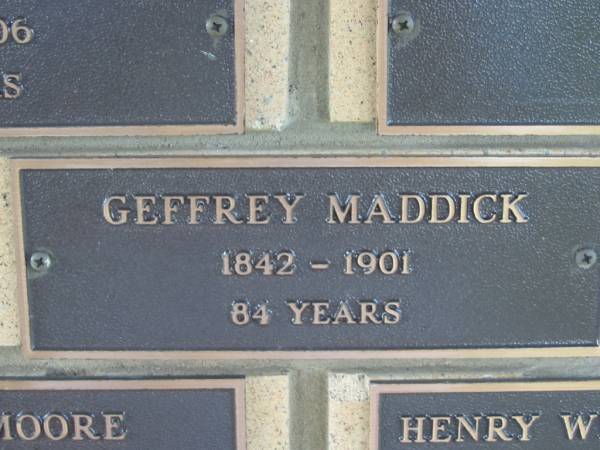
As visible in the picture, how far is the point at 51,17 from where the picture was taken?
0.88 meters

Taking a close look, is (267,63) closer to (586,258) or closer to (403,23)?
(403,23)

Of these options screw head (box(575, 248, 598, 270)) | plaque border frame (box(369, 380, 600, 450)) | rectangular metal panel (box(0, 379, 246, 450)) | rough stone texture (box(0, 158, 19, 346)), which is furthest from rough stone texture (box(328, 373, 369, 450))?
rough stone texture (box(0, 158, 19, 346))

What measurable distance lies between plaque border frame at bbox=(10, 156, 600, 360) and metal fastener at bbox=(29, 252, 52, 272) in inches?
0.5

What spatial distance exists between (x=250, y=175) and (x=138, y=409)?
386 millimetres

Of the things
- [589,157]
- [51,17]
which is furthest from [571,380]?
[51,17]

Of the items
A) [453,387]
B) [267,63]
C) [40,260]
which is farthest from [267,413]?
[267,63]

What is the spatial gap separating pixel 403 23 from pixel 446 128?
0.50 ft

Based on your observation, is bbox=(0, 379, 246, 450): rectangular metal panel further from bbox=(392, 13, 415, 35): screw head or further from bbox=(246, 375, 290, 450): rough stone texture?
bbox=(392, 13, 415, 35): screw head

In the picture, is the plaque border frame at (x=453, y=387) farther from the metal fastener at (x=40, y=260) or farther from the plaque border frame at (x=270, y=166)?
the metal fastener at (x=40, y=260)

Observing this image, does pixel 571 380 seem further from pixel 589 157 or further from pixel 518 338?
pixel 589 157

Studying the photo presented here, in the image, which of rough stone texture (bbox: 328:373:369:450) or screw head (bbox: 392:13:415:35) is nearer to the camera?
screw head (bbox: 392:13:415:35)

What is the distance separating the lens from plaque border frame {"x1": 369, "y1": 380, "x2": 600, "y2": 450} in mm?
952

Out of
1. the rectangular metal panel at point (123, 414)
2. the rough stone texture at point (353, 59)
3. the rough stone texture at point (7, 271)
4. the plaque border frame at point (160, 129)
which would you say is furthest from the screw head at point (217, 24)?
the rectangular metal panel at point (123, 414)

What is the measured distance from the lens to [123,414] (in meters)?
0.96
